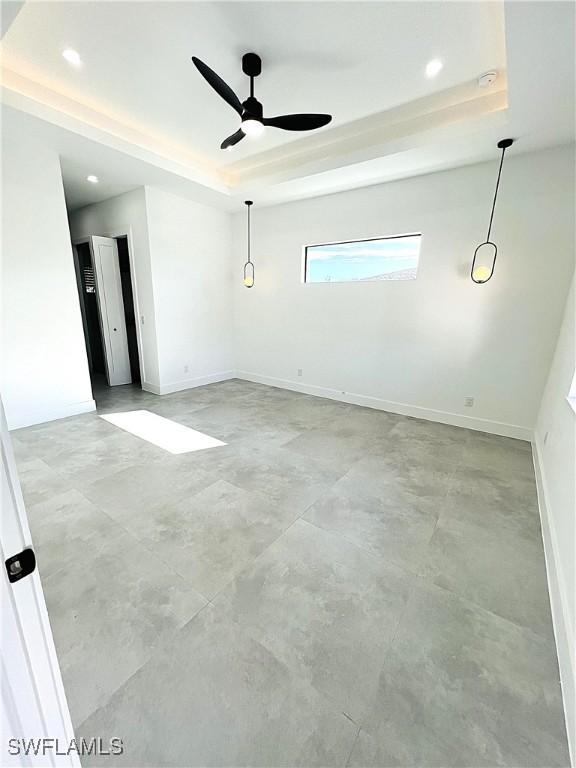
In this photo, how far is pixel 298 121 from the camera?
2.46 meters

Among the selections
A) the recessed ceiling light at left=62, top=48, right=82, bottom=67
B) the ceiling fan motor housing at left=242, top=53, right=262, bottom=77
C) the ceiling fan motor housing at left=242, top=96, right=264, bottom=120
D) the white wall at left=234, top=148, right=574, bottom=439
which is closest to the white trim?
the white wall at left=234, top=148, right=574, bottom=439

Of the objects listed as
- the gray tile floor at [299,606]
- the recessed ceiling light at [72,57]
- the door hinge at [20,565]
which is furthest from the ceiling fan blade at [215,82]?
the gray tile floor at [299,606]

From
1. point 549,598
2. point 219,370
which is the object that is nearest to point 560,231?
point 549,598

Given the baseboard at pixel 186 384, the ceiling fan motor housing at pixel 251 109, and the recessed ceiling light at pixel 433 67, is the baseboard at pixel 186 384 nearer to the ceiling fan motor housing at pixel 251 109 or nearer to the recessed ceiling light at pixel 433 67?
the ceiling fan motor housing at pixel 251 109

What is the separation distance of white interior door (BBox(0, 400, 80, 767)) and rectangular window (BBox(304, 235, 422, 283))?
4311 millimetres

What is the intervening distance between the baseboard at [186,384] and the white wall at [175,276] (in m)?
0.02

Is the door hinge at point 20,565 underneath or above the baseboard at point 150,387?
above

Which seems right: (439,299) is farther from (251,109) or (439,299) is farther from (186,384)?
(186,384)

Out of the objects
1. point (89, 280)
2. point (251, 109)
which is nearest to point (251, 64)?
point (251, 109)

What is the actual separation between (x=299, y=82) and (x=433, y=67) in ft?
3.52

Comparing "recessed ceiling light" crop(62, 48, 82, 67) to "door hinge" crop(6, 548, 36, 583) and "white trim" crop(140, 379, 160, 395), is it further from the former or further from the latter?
"white trim" crop(140, 379, 160, 395)

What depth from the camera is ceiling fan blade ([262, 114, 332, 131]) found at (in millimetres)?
2412

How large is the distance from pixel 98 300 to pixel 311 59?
4426 mm

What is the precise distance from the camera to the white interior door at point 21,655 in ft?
2.00
